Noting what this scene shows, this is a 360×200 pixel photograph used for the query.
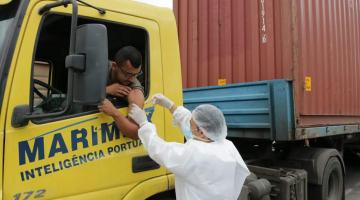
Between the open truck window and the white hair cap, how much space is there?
16.8 inches

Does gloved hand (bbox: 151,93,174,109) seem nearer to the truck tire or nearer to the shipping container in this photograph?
the shipping container

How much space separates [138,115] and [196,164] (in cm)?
43

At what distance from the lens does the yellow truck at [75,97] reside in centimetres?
189

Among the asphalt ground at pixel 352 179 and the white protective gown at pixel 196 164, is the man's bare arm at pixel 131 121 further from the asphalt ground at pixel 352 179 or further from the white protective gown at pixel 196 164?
the asphalt ground at pixel 352 179

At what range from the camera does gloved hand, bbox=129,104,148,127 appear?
2.26m

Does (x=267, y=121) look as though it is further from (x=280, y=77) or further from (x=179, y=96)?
(x=179, y=96)

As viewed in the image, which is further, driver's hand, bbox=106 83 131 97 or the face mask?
the face mask

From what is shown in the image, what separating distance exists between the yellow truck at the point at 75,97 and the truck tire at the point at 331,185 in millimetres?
2083

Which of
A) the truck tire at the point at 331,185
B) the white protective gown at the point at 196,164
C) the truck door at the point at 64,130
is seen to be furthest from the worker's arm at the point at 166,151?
the truck tire at the point at 331,185

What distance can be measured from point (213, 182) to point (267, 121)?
1.90 meters

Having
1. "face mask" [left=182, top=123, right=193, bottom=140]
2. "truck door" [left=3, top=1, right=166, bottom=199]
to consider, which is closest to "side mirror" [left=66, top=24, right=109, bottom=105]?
"truck door" [left=3, top=1, right=166, bottom=199]

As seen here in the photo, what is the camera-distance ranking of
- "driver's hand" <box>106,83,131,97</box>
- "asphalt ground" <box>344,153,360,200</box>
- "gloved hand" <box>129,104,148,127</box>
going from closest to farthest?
"gloved hand" <box>129,104,148,127</box>, "driver's hand" <box>106,83,131,97</box>, "asphalt ground" <box>344,153,360,200</box>

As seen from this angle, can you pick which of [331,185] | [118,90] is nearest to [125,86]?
[118,90]

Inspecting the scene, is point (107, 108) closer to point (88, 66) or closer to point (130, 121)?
point (130, 121)
